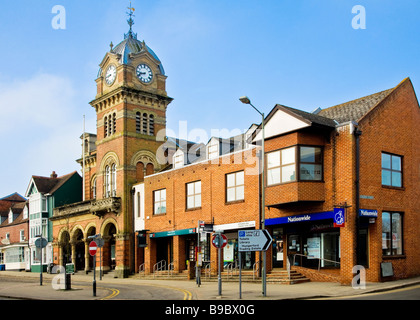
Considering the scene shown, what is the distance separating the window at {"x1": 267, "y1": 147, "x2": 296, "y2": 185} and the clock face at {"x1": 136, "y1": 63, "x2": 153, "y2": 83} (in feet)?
68.2

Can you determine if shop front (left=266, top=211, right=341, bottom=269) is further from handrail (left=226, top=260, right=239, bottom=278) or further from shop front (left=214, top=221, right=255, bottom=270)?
handrail (left=226, top=260, right=239, bottom=278)

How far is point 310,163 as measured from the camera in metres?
26.7

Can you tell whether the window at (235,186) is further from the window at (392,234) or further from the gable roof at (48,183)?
the gable roof at (48,183)

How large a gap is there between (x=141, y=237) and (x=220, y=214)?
934cm

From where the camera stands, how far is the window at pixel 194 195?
120 ft

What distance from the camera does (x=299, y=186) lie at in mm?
26328

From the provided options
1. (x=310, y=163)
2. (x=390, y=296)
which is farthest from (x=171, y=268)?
(x=390, y=296)

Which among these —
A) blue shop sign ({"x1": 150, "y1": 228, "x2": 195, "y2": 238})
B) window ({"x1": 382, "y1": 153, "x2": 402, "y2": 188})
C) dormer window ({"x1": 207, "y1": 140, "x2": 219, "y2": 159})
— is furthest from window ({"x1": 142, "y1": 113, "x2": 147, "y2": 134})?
window ({"x1": 382, "y1": 153, "x2": 402, "y2": 188})

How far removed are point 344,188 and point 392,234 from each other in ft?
12.7

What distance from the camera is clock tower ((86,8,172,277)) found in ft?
143

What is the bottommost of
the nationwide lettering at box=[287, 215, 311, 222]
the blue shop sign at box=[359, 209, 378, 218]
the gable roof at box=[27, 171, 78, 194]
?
the nationwide lettering at box=[287, 215, 311, 222]

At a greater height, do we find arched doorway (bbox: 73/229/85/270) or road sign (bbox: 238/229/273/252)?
road sign (bbox: 238/229/273/252)

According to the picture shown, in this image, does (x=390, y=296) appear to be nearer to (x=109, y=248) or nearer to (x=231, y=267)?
(x=231, y=267)
